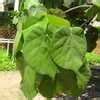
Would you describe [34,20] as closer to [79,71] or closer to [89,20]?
[79,71]

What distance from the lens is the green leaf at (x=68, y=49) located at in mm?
796

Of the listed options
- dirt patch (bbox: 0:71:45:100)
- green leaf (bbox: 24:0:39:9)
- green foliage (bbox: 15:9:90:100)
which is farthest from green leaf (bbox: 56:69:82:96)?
dirt patch (bbox: 0:71:45:100)

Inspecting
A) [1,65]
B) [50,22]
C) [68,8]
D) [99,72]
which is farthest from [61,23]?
[1,65]

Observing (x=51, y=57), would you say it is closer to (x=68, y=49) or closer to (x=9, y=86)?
(x=68, y=49)

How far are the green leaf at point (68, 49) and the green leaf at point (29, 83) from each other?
0.06m

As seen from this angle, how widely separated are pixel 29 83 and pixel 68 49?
0.10 metres

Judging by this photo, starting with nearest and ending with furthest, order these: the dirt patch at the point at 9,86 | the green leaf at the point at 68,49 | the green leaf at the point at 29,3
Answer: the green leaf at the point at 68,49 → the green leaf at the point at 29,3 → the dirt patch at the point at 9,86

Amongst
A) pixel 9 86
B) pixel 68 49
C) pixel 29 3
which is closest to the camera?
pixel 68 49

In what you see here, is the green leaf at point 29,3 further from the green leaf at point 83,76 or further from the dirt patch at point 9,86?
the dirt patch at point 9,86

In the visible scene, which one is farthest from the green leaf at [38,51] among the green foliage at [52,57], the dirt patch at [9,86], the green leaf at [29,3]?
the dirt patch at [9,86]

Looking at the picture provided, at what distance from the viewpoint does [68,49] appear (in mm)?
812

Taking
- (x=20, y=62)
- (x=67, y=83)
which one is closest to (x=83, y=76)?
(x=67, y=83)

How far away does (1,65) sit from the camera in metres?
9.37

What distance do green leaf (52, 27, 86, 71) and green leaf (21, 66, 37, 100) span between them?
0.06 m
